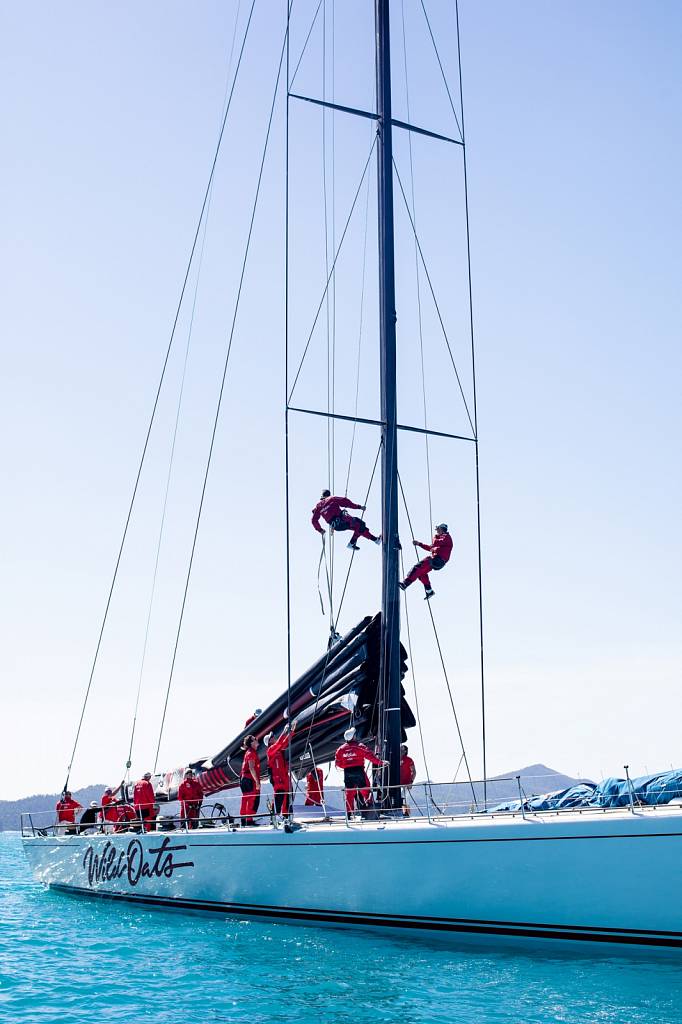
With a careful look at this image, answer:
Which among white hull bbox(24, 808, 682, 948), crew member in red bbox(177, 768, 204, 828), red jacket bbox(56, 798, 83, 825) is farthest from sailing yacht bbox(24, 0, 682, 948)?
red jacket bbox(56, 798, 83, 825)

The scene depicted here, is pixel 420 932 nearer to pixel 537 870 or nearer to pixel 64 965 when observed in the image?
pixel 537 870

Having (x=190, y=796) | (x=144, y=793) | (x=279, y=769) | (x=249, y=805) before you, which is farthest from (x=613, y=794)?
(x=144, y=793)

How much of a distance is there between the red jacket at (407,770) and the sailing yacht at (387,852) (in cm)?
49

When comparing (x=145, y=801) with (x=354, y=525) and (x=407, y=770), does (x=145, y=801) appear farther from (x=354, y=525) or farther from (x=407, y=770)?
(x=354, y=525)

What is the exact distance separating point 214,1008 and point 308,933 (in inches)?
116

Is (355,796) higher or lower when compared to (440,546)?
lower

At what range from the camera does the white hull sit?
29.1 ft

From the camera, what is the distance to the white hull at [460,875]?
29.1 ft

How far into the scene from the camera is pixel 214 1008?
8469 millimetres

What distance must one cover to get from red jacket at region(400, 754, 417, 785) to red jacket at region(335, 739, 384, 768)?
0.79 metres

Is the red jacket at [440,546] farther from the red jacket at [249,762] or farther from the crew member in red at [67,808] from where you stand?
the crew member in red at [67,808]

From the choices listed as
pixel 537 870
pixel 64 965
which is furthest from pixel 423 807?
pixel 64 965

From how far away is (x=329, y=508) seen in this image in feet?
43.9

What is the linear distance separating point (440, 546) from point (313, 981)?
19.7 feet
